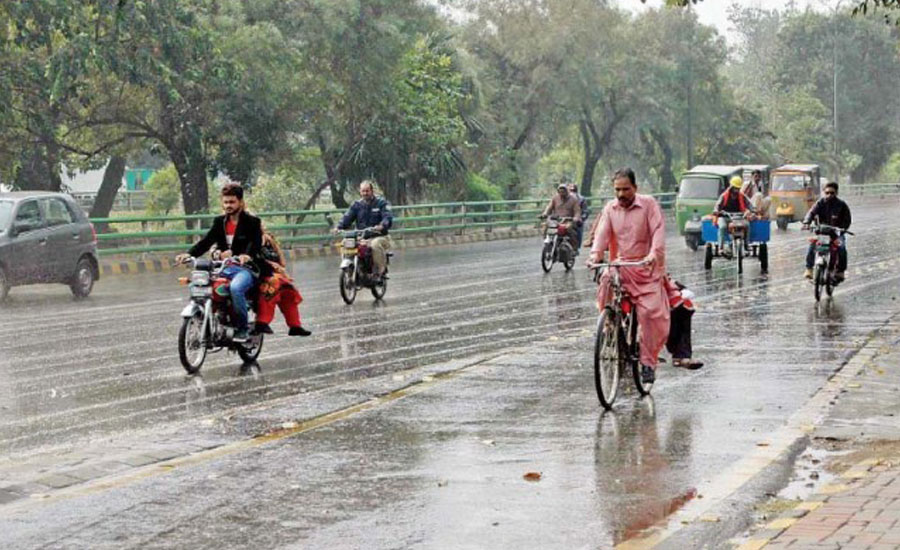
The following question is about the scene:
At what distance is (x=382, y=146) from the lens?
47250mm

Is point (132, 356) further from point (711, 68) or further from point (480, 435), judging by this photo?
point (711, 68)

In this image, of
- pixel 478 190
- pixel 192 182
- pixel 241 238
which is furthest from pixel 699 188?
pixel 241 238

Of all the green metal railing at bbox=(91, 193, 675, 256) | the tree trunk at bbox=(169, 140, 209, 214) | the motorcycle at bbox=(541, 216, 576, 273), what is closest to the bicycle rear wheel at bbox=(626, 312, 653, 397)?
the motorcycle at bbox=(541, 216, 576, 273)

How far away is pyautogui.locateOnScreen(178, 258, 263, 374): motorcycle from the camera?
44.5 ft

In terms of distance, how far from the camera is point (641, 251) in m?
11.7

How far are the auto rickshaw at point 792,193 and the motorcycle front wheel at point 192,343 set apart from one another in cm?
4338

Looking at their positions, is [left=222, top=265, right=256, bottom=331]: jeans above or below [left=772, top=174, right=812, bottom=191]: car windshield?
above

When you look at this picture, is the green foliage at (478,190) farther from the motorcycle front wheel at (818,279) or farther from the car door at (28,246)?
the motorcycle front wheel at (818,279)

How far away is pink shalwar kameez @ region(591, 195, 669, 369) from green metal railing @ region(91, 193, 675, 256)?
20771 mm

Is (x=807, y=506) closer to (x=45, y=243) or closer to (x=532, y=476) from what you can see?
(x=532, y=476)

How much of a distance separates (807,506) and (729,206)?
21920mm

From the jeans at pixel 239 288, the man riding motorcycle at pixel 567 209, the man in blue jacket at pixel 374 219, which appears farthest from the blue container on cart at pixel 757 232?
the jeans at pixel 239 288

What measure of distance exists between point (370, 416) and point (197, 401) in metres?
1.64

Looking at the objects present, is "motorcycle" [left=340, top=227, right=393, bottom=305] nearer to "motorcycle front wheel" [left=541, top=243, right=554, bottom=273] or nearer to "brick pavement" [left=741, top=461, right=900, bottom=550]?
"motorcycle front wheel" [left=541, top=243, right=554, bottom=273]
